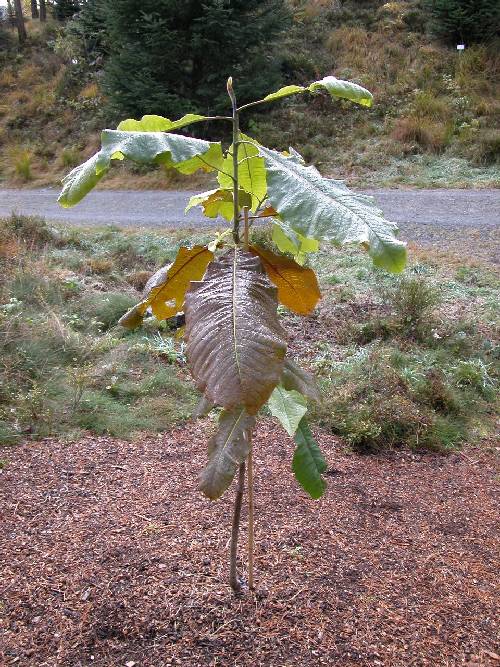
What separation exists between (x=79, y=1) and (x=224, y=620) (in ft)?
68.1

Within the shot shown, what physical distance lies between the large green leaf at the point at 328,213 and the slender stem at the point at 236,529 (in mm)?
773

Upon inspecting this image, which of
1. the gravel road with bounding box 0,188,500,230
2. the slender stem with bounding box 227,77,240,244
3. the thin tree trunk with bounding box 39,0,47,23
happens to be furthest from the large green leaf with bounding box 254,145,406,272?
the thin tree trunk with bounding box 39,0,47,23

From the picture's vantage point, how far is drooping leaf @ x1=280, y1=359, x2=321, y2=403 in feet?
4.82

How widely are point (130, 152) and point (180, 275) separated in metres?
0.46

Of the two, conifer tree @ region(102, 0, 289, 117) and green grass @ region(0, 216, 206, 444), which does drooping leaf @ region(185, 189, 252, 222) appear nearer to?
green grass @ region(0, 216, 206, 444)

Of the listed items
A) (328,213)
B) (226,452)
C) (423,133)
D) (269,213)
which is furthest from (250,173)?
(423,133)

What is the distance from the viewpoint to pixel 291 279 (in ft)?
5.13

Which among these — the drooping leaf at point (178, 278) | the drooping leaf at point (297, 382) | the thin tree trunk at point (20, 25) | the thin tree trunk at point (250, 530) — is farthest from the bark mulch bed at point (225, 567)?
the thin tree trunk at point (20, 25)

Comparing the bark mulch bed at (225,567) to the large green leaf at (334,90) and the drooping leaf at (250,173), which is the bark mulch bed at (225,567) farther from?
the large green leaf at (334,90)

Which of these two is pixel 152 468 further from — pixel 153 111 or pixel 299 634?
pixel 153 111

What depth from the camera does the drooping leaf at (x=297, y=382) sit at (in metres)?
1.47

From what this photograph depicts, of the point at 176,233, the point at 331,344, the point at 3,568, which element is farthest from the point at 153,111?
the point at 3,568

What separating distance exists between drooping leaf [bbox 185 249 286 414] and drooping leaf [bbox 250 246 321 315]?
0.23m

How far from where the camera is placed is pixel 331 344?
4.43 meters
